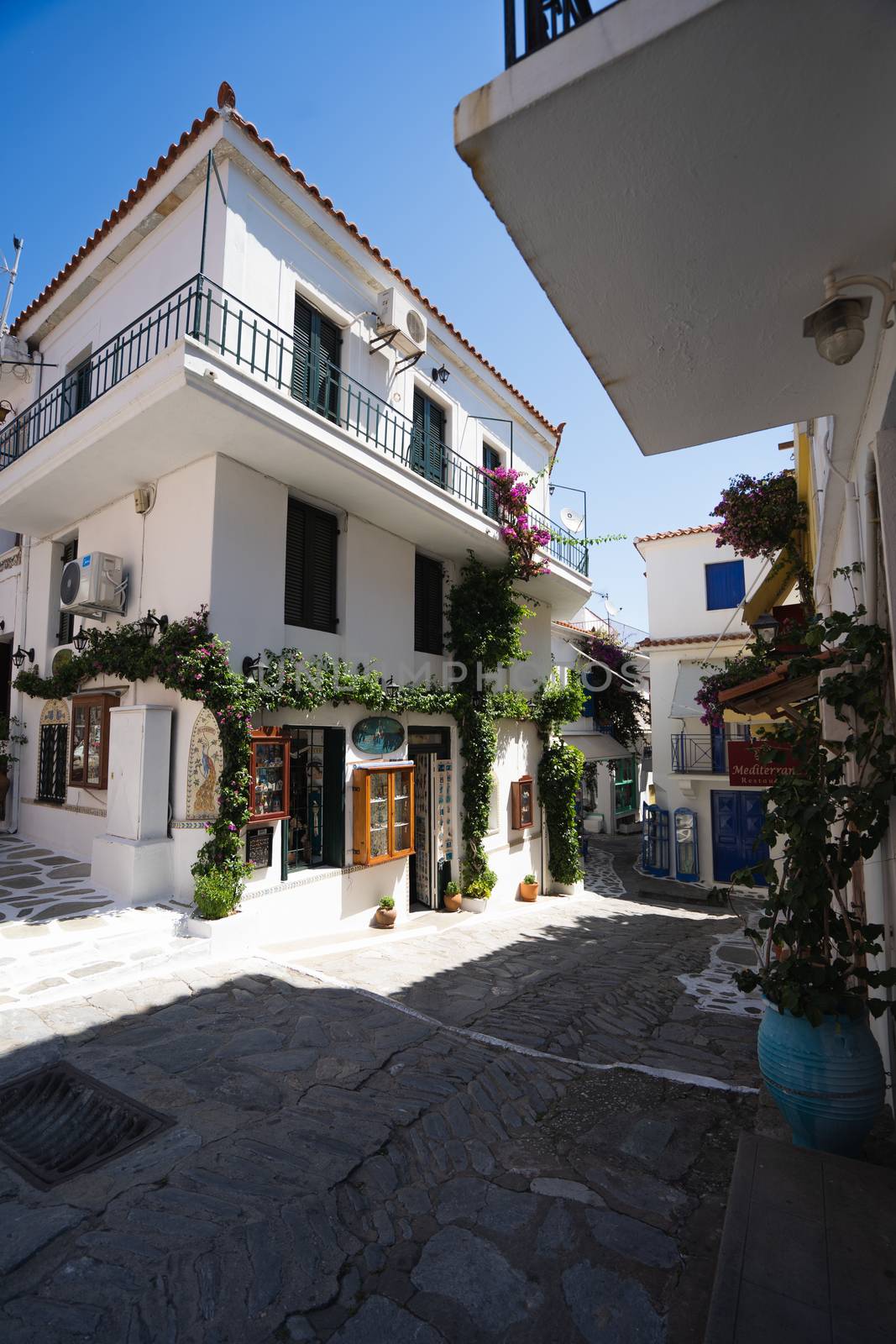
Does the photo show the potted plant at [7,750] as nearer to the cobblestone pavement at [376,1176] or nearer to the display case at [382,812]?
the display case at [382,812]

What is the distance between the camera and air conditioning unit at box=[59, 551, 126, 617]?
28.7 ft

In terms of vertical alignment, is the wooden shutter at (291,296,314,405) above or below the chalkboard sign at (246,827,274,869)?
above

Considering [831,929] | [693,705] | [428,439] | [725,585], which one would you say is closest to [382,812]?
[428,439]

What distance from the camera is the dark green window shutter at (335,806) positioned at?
933 centimetres

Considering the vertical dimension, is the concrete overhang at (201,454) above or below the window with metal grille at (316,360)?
below

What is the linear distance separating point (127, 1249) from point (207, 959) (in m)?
4.10

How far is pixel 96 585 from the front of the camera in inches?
342

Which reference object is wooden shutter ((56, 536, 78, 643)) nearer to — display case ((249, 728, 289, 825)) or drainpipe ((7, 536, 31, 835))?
drainpipe ((7, 536, 31, 835))

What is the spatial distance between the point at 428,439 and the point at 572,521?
4.19 metres

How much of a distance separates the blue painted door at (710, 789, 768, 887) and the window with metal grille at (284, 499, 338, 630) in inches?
468

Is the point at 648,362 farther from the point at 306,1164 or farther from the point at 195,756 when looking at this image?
the point at 195,756

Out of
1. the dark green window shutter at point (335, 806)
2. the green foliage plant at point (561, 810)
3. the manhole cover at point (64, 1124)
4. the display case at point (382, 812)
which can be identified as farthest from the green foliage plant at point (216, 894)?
the green foliage plant at point (561, 810)

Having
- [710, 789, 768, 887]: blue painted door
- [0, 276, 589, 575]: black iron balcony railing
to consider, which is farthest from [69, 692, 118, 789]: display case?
[710, 789, 768, 887]: blue painted door

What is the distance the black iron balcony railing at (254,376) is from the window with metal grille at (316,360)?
0.05 ft
